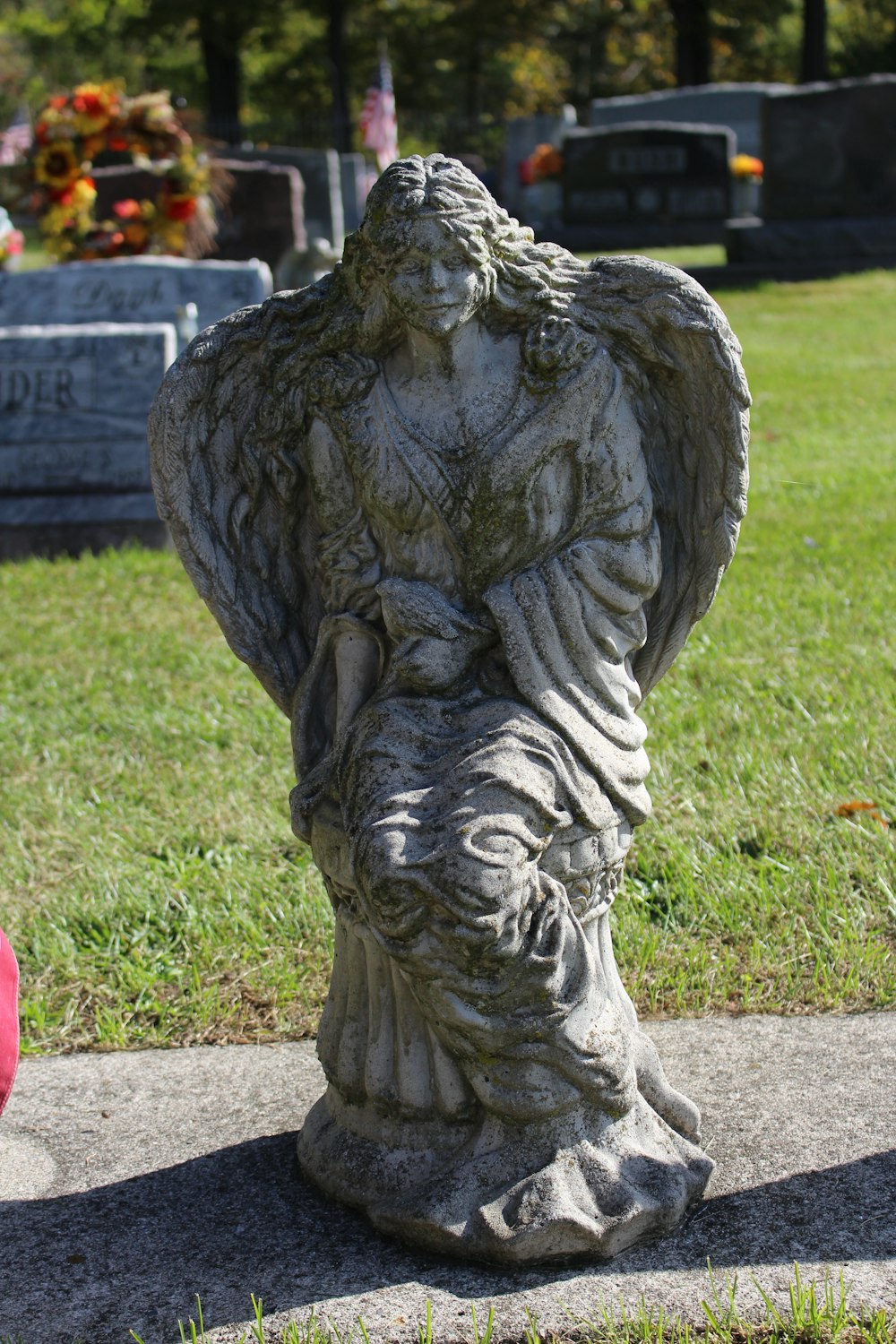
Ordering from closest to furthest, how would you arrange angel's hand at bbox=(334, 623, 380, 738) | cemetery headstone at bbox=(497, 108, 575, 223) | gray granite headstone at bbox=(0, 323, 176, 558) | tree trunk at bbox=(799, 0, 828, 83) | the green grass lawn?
angel's hand at bbox=(334, 623, 380, 738), the green grass lawn, gray granite headstone at bbox=(0, 323, 176, 558), cemetery headstone at bbox=(497, 108, 575, 223), tree trunk at bbox=(799, 0, 828, 83)

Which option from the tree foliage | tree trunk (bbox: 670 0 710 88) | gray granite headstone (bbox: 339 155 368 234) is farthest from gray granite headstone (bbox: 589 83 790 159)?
gray granite headstone (bbox: 339 155 368 234)

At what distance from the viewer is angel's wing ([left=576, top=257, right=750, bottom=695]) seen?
283 cm

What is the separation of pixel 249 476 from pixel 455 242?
677 millimetres

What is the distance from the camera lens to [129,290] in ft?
36.9

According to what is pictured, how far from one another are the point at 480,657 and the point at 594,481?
0.39m

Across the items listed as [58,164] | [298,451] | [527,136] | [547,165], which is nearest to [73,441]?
[58,164]

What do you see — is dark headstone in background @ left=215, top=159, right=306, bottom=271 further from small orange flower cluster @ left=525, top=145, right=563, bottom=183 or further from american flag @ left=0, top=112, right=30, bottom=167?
small orange flower cluster @ left=525, top=145, right=563, bottom=183

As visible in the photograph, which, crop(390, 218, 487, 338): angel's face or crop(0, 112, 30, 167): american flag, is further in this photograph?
crop(0, 112, 30, 167): american flag

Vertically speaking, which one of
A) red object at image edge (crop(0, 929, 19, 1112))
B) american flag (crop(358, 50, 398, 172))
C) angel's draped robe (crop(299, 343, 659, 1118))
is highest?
american flag (crop(358, 50, 398, 172))

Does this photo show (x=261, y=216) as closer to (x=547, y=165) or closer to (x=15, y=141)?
(x=15, y=141)

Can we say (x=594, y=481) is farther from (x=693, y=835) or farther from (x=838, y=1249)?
(x=693, y=835)

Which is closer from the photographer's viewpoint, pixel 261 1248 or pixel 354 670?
pixel 261 1248

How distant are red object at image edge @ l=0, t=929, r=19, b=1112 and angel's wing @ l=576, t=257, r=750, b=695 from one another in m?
1.43

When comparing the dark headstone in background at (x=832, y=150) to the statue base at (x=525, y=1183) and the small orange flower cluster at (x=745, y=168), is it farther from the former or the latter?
the statue base at (x=525, y=1183)
